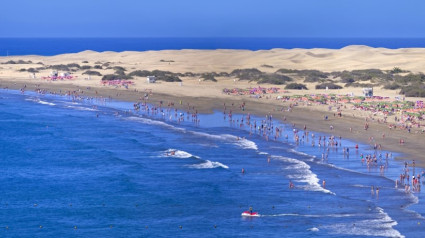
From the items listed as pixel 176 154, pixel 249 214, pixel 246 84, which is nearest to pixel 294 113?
pixel 176 154

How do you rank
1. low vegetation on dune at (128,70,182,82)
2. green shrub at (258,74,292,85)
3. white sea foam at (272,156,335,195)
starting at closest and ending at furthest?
white sea foam at (272,156,335,195), green shrub at (258,74,292,85), low vegetation on dune at (128,70,182,82)

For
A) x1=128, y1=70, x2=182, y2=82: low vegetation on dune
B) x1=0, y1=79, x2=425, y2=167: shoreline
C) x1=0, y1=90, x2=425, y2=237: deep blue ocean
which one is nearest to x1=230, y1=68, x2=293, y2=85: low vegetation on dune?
x1=128, y1=70, x2=182, y2=82: low vegetation on dune

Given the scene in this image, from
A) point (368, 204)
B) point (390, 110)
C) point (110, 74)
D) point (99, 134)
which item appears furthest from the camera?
point (110, 74)

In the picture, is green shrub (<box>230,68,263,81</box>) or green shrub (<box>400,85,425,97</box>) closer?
green shrub (<box>400,85,425,97</box>)

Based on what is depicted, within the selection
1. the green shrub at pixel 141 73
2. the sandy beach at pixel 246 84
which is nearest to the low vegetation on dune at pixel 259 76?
the sandy beach at pixel 246 84

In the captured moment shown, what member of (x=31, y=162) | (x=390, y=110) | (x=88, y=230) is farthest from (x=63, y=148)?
(x=390, y=110)

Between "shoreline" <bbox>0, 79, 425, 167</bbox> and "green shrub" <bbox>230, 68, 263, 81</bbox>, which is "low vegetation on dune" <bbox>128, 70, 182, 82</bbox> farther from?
"shoreline" <bbox>0, 79, 425, 167</bbox>

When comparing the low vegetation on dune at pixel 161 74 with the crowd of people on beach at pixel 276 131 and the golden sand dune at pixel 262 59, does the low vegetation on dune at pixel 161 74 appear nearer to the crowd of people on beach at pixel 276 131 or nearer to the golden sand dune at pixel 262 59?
the golden sand dune at pixel 262 59

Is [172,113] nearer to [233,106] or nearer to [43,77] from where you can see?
[233,106]
